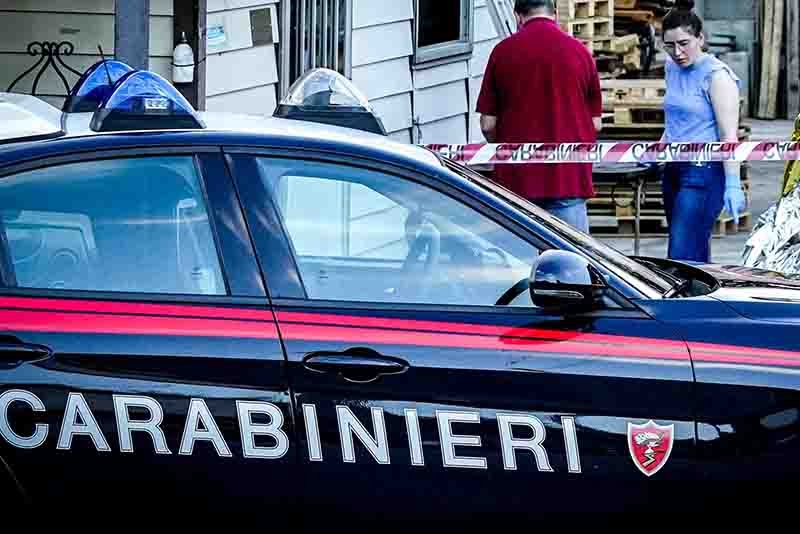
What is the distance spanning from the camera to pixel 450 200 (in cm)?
414

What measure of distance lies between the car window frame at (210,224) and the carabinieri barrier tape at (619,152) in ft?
11.7

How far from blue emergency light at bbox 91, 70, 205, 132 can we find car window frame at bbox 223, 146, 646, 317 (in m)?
0.23

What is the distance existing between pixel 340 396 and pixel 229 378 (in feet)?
0.91

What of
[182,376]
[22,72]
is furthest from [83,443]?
[22,72]

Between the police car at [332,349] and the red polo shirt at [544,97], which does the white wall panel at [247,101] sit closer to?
the red polo shirt at [544,97]

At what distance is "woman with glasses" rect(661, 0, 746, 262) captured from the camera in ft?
27.3

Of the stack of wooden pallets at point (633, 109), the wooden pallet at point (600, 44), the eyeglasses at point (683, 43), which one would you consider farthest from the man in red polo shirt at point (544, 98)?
the wooden pallet at point (600, 44)

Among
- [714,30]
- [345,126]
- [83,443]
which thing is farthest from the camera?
[714,30]

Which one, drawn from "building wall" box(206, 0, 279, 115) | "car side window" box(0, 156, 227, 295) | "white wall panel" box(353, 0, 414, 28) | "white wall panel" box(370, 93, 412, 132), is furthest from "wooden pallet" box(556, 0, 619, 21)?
"car side window" box(0, 156, 227, 295)

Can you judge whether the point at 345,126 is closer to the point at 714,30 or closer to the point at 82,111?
the point at 82,111

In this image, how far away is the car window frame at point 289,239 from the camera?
3.99 meters

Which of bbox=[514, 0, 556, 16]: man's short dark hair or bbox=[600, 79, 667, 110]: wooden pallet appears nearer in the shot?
bbox=[514, 0, 556, 16]: man's short dark hair

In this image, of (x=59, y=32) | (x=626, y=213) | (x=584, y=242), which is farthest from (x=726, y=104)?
(x=626, y=213)

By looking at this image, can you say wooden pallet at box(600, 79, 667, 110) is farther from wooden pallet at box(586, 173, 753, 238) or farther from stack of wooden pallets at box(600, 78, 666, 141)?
wooden pallet at box(586, 173, 753, 238)
